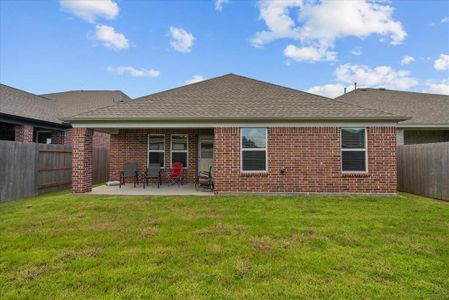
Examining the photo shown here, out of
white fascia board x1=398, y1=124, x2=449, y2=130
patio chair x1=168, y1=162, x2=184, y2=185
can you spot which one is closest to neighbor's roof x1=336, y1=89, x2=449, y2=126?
white fascia board x1=398, y1=124, x2=449, y2=130

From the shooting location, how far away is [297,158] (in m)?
9.52

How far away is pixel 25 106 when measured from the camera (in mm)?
14477

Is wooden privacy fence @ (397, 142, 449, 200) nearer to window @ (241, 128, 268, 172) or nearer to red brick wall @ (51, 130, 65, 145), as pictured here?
window @ (241, 128, 268, 172)

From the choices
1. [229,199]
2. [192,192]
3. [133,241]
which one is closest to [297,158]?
[229,199]

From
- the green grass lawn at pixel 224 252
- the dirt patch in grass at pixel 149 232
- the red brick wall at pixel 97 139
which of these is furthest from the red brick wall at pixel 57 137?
the dirt patch in grass at pixel 149 232

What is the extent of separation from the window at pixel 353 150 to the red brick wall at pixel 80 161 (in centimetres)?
904

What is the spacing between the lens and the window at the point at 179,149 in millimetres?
12477

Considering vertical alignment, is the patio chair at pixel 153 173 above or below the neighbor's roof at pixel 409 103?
below

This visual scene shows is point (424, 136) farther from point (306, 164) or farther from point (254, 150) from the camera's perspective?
point (254, 150)

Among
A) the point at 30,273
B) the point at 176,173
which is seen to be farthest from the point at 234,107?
the point at 30,273

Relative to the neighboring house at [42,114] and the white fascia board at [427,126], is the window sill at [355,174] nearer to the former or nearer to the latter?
the white fascia board at [427,126]

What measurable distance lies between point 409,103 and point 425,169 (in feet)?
24.5

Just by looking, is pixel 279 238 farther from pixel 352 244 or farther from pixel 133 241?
pixel 133 241

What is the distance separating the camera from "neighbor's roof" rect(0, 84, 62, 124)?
1309cm
